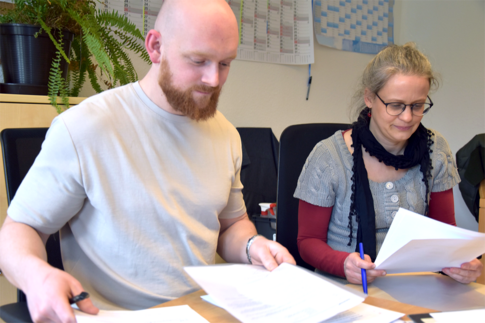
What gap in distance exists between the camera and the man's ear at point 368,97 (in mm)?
1304

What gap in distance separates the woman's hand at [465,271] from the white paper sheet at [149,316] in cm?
62

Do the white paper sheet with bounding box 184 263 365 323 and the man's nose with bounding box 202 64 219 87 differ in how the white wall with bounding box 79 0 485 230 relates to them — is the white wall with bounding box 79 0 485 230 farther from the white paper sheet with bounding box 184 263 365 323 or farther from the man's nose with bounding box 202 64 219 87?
the white paper sheet with bounding box 184 263 365 323

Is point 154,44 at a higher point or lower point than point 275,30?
lower

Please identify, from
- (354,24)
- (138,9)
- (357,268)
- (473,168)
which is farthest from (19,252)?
(354,24)

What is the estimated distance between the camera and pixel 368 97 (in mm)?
1321

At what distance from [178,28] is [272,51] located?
166 cm

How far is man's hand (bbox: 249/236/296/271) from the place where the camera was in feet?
2.80

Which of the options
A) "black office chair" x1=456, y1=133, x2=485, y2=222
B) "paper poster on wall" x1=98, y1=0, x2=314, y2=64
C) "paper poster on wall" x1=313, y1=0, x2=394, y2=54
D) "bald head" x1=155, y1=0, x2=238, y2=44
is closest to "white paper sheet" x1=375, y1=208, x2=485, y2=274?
"bald head" x1=155, y1=0, x2=238, y2=44

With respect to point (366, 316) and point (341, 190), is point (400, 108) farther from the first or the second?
point (366, 316)

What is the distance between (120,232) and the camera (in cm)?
86

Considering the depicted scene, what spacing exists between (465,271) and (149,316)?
721 millimetres

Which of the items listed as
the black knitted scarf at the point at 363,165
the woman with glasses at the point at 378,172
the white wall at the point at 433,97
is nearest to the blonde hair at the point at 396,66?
the woman with glasses at the point at 378,172

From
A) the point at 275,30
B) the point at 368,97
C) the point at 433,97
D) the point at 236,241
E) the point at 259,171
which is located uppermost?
the point at 275,30

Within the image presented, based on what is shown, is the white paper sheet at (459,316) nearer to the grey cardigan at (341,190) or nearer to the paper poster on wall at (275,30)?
the grey cardigan at (341,190)
